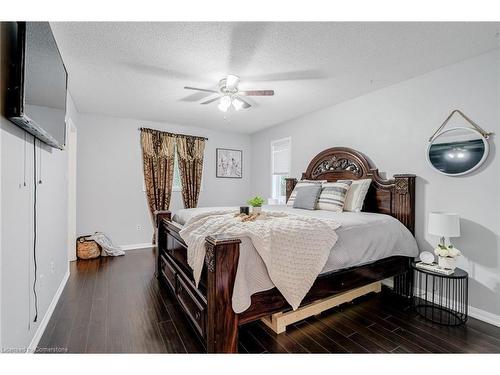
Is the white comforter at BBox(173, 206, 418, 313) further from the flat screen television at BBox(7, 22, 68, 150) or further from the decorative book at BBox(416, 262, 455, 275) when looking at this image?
the flat screen television at BBox(7, 22, 68, 150)

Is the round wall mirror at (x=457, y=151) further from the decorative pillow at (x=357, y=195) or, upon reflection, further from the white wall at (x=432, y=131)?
the decorative pillow at (x=357, y=195)

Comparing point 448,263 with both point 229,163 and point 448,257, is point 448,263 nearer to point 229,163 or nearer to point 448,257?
point 448,257

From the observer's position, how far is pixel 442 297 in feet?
8.60

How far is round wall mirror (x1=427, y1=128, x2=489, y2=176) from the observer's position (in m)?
2.39

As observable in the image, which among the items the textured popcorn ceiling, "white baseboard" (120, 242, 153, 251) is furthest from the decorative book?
"white baseboard" (120, 242, 153, 251)

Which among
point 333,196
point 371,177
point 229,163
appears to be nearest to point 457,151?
point 371,177

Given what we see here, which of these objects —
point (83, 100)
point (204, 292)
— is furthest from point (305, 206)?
point (83, 100)

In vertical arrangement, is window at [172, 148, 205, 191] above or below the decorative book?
above

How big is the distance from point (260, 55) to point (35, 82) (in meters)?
1.82

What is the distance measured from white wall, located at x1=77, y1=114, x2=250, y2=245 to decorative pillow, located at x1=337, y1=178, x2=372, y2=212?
3.60 m

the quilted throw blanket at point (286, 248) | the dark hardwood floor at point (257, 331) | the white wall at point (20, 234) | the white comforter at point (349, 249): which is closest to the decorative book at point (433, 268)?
the white comforter at point (349, 249)

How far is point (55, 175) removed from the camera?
258 cm

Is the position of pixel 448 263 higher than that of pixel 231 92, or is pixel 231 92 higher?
pixel 231 92
